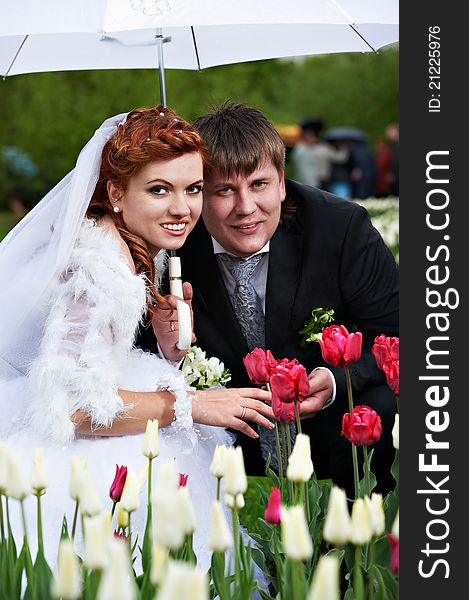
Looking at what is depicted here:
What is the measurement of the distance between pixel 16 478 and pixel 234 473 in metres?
0.47

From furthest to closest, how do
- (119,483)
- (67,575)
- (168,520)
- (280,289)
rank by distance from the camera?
1. (280,289)
2. (119,483)
3. (168,520)
4. (67,575)

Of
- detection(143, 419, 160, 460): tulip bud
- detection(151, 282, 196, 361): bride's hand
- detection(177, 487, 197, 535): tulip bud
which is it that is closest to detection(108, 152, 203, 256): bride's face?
detection(151, 282, 196, 361): bride's hand

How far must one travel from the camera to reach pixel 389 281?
4.24 metres

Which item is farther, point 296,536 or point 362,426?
point 362,426

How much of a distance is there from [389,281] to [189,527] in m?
2.46

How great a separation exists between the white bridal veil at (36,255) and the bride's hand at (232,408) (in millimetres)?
599

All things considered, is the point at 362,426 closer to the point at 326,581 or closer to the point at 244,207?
the point at 326,581

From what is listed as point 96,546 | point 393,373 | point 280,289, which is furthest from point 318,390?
point 96,546

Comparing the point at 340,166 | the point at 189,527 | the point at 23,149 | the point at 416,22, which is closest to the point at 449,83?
the point at 416,22

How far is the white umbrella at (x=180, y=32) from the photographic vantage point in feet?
11.1

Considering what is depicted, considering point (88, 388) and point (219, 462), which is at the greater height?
point (88, 388)

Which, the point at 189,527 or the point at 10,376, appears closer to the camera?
the point at 189,527

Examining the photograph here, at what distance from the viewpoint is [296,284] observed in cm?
410

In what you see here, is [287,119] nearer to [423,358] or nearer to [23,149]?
[23,149]
